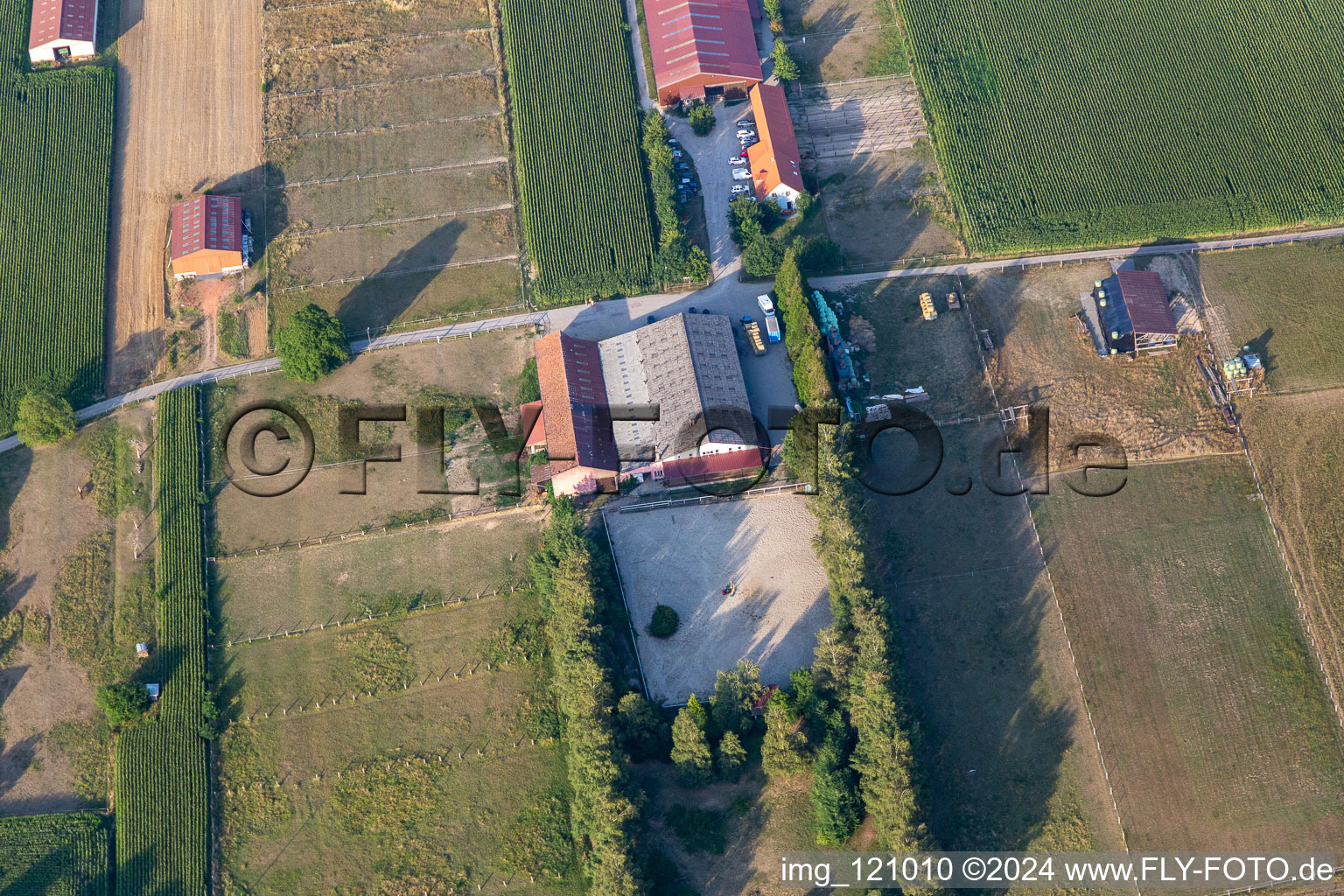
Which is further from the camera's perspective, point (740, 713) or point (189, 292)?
point (189, 292)

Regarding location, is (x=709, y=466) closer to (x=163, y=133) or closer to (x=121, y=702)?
(x=121, y=702)

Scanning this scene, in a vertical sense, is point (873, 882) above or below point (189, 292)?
below

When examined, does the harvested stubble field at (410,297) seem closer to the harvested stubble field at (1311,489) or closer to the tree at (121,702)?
the tree at (121,702)

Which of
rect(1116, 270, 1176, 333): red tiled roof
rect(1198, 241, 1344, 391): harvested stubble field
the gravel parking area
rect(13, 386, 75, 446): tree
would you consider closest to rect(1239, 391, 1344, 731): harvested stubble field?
rect(1198, 241, 1344, 391): harvested stubble field

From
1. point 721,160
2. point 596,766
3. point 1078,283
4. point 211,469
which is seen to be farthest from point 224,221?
point 1078,283

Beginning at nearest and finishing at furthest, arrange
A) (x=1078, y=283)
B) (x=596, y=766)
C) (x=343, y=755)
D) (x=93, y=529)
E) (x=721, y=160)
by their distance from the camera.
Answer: (x=596, y=766)
(x=343, y=755)
(x=93, y=529)
(x=1078, y=283)
(x=721, y=160)

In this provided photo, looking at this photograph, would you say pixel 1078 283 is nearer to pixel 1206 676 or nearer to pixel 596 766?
pixel 1206 676

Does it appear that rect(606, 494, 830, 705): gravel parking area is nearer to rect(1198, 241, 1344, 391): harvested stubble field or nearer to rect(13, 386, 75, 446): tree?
rect(1198, 241, 1344, 391): harvested stubble field
